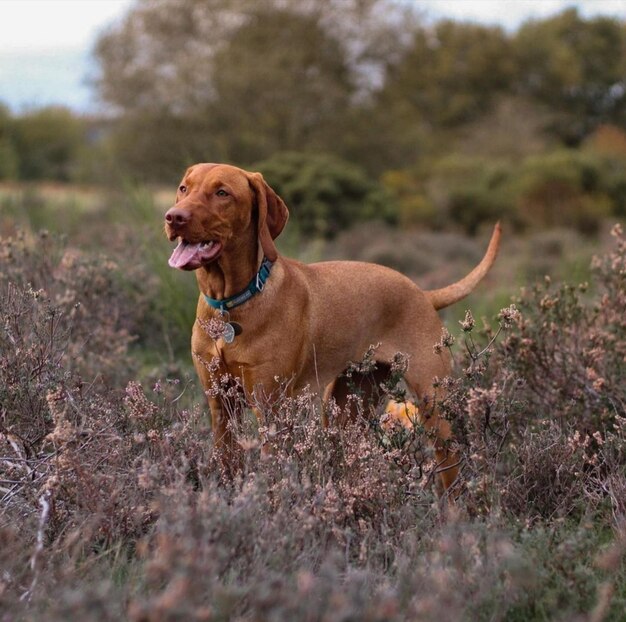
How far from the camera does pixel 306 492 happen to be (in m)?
3.68

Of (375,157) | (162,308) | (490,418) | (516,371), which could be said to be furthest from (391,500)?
(375,157)

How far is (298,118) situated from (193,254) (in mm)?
16752

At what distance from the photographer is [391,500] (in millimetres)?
3838

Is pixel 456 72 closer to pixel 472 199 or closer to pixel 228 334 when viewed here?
pixel 472 199

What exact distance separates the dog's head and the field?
66cm

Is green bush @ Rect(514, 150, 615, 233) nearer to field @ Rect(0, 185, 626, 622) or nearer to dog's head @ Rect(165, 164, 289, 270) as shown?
field @ Rect(0, 185, 626, 622)

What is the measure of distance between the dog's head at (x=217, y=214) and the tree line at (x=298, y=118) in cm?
973

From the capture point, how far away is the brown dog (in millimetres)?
4496

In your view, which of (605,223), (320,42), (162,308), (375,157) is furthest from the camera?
(320,42)

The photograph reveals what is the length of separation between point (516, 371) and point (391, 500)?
5.97 feet

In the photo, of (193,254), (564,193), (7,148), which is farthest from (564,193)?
(193,254)

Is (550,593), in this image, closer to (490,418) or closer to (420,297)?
(490,418)

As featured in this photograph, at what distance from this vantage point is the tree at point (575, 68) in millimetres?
39625

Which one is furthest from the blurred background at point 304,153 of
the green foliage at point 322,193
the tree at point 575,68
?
the tree at point 575,68
